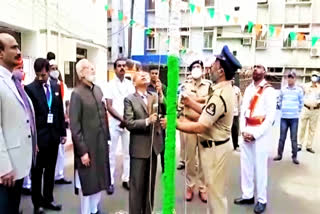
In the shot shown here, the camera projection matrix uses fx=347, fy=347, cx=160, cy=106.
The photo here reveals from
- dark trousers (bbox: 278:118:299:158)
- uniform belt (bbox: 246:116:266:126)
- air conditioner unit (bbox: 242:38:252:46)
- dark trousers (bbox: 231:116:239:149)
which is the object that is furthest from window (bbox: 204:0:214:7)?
uniform belt (bbox: 246:116:266:126)

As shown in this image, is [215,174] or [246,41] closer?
[215,174]

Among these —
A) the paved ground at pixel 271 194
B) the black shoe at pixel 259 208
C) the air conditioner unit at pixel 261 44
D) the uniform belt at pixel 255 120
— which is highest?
the air conditioner unit at pixel 261 44

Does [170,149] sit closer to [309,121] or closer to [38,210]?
[38,210]

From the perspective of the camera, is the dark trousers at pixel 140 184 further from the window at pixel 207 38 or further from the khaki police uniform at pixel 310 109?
the window at pixel 207 38

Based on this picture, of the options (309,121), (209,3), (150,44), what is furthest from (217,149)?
(150,44)

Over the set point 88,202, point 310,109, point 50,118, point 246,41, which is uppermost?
point 246,41

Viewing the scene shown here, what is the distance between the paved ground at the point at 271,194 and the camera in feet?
12.6

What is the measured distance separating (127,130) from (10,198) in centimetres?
136

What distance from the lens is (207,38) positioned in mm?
20344

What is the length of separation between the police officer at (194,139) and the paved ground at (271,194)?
6.3 inches

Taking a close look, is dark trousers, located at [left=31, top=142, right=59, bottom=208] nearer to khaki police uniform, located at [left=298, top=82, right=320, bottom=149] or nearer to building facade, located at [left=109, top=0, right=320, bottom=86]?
khaki police uniform, located at [left=298, top=82, right=320, bottom=149]

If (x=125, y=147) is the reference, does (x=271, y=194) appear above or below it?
below

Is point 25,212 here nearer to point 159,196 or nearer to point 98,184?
point 98,184

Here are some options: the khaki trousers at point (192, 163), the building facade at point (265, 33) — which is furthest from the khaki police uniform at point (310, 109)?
the building facade at point (265, 33)
